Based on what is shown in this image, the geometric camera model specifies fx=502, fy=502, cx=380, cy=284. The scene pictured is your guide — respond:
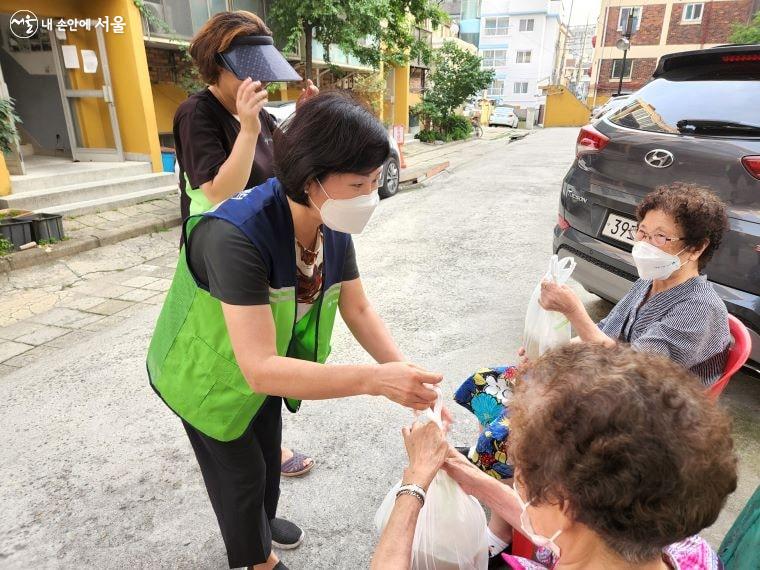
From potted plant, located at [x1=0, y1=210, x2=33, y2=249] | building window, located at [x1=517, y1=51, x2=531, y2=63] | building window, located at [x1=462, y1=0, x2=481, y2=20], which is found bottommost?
potted plant, located at [x1=0, y1=210, x2=33, y2=249]

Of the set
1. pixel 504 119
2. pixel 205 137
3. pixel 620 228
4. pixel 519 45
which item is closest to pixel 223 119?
pixel 205 137

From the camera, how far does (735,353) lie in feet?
5.31

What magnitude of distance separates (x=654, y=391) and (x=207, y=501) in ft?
6.51

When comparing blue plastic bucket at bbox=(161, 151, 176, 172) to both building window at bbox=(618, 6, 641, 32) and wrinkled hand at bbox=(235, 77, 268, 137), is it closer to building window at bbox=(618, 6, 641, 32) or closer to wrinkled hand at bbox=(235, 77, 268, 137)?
wrinkled hand at bbox=(235, 77, 268, 137)

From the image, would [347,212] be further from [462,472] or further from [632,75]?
[632,75]

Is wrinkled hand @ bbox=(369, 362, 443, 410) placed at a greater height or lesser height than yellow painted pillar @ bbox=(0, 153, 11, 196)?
greater

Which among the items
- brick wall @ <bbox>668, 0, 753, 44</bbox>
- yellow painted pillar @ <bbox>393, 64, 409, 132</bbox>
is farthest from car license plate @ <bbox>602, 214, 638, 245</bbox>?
brick wall @ <bbox>668, 0, 753, 44</bbox>

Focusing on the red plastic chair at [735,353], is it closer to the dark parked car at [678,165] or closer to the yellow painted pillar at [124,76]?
the dark parked car at [678,165]

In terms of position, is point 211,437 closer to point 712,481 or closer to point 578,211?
point 712,481

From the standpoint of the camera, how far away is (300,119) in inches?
49.1

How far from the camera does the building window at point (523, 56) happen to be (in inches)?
1777

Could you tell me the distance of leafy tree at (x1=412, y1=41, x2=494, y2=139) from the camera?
706 inches

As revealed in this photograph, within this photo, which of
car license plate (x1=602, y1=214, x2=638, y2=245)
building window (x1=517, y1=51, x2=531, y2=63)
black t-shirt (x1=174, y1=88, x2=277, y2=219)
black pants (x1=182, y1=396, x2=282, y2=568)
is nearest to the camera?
black pants (x1=182, y1=396, x2=282, y2=568)

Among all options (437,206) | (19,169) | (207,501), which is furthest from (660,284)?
(19,169)
